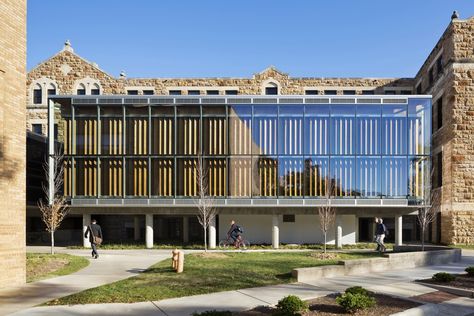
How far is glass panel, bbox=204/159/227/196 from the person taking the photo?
26.5m

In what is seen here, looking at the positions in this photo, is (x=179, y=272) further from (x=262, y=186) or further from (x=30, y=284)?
(x=262, y=186)

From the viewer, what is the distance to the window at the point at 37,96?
38781 mm

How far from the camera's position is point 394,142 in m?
27.0

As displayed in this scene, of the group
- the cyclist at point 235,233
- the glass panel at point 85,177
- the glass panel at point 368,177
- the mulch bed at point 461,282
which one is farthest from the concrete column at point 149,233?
the mulch bed at point 461,282

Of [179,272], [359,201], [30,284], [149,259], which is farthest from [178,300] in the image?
[359,201]

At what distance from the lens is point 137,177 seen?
26562 mm

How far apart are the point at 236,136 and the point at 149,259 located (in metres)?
10.8

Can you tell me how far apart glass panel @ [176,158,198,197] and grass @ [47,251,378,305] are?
8.67m

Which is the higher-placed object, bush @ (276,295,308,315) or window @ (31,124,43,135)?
window @ (31,124,43,135)

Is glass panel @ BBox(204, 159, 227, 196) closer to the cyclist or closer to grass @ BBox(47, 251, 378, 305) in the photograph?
the cyclist

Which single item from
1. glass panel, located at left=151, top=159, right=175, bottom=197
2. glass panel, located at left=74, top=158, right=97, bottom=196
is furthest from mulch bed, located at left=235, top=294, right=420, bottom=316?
glass panel, located at left=74, top=158, right=97, bottom=196

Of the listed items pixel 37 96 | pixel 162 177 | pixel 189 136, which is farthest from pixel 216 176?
pixel 37 96

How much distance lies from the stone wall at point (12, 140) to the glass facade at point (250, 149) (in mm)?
14576

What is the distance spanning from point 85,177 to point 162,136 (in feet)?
18.0
